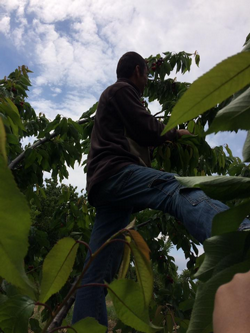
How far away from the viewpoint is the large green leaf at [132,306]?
0.47m

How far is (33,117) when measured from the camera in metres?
3.44

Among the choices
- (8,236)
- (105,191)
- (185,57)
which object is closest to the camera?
(8,236)

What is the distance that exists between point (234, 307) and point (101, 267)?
5.00ft

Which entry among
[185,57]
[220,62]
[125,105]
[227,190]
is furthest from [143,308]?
[185,57]

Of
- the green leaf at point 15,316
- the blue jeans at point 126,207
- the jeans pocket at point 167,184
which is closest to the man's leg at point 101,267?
the blue jeans at point 126,207

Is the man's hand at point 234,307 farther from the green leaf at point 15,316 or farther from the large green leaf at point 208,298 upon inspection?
the green leaf at point 15,316

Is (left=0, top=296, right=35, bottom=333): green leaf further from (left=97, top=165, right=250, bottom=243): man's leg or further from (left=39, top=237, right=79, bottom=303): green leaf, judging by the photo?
(left=97, top=165, right=250, bottom=243): man's leg

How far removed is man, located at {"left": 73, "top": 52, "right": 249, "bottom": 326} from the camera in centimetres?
152

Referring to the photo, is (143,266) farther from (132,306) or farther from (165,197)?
(165,197)

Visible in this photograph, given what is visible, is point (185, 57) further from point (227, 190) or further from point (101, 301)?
point (227, 190)

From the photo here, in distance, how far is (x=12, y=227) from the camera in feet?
0.84

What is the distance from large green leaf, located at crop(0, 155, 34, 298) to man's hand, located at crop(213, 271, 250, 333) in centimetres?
13

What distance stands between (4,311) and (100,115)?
1414mm

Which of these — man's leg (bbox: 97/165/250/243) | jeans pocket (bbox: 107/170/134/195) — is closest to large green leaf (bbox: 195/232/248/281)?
man's leg (bbox: 97/165/250/243)
